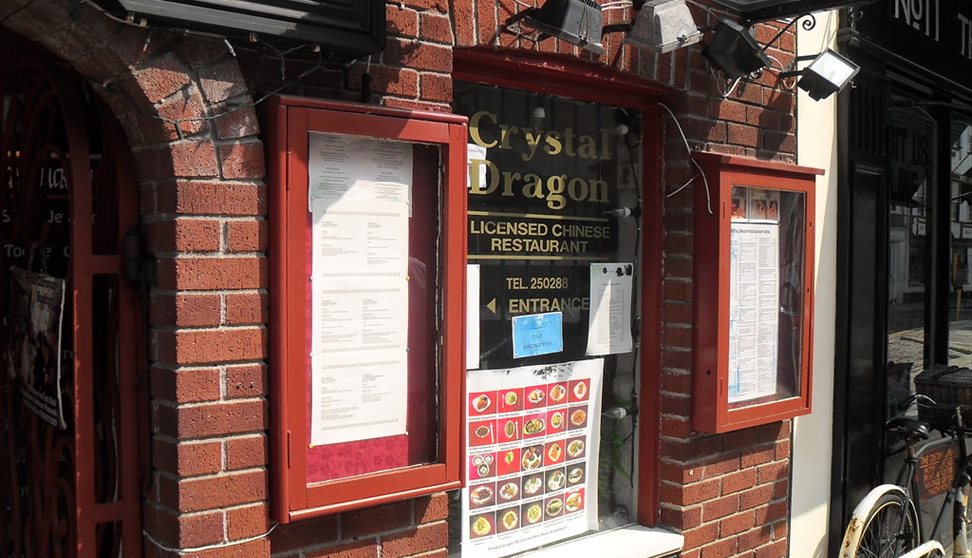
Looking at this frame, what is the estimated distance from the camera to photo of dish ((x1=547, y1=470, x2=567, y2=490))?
12.3 feet

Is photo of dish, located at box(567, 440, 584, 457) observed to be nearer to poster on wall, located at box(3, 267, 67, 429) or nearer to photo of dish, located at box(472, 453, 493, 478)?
photo of dish, located at box(472, 453, 493, 478)

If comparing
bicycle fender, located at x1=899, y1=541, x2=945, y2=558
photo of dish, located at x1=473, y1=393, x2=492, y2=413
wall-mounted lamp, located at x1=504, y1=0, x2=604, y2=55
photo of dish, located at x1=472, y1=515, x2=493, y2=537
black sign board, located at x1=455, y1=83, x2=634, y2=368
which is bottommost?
bicycle fender, located at x1=899, y1=541, x2=945, y2=558

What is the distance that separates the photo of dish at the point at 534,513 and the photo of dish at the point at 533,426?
0.31 m

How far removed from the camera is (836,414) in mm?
4816

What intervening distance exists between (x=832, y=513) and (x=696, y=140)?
89.8 inches

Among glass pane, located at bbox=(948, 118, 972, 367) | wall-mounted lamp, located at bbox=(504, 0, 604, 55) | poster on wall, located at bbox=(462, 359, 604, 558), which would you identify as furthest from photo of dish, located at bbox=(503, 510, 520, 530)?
glass pane, located at bbox=(948, 118, 972, 367)

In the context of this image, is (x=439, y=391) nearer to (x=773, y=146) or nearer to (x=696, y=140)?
(x=696, y=140)

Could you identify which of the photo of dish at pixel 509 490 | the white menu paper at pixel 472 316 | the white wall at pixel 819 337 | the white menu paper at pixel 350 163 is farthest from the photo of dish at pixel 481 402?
the white wall at pixel 819 337

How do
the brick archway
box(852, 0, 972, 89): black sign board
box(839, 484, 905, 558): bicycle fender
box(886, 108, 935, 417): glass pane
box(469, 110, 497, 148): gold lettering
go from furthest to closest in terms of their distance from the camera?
box(886, 108, 935, 417): glass pane < box(852, 0, 972, 89): black sign board < box(839, 484, 905, 558): bicycle fender < box(469, 110, 497, 148): gold lettering < the brick archway

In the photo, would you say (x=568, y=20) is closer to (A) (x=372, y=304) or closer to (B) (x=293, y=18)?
(B) (x=293, y=18)

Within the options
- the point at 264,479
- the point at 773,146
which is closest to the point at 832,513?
the point at 773,146

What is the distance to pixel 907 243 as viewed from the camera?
19.0 ft

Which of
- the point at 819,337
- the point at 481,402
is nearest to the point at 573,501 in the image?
the point at 481,402

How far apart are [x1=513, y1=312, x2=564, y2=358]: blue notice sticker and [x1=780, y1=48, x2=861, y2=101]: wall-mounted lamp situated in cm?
153
